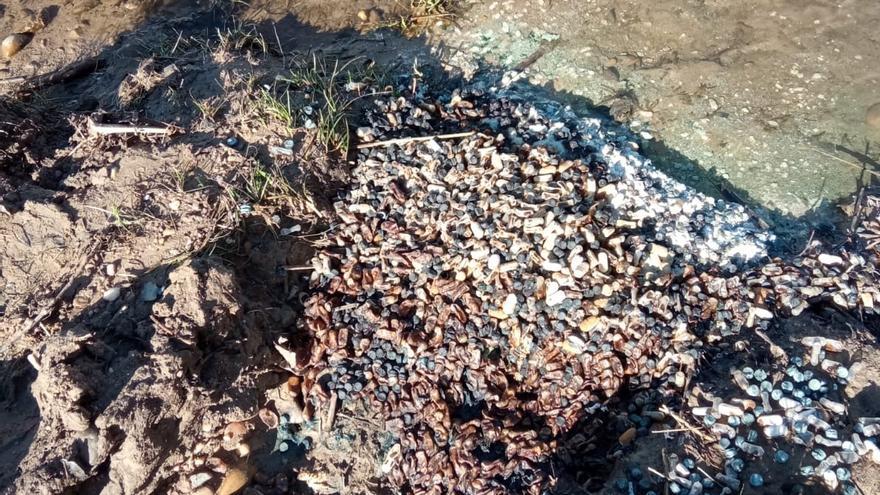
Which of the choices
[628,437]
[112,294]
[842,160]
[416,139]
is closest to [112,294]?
[112,294]

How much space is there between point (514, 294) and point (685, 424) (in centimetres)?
120

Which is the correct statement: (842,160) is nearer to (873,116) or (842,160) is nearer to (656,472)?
(873,116)

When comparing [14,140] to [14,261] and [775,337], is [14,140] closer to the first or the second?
[14,261]

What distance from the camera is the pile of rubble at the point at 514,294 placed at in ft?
11.7

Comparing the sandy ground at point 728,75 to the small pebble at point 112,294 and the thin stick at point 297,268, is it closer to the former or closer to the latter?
the thin stick at point 297,268

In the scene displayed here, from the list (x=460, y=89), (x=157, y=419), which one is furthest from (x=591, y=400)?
(x=460, y=89)

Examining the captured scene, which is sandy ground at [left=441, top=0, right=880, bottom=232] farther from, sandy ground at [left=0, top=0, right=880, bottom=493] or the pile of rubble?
the pile of rubble

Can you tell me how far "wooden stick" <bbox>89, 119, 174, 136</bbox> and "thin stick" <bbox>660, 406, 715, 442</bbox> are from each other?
3.98 metres

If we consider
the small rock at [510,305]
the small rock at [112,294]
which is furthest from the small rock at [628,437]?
the small rock at [112,294]

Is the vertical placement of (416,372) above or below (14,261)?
below

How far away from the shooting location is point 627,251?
3.79 meters

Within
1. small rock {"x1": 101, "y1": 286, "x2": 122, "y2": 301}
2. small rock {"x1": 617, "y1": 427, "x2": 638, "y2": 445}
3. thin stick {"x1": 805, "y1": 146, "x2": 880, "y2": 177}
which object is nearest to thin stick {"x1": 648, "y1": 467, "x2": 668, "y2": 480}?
small rock {"x1": 617, "y1": 427, "x2": 638, "y2": 445}

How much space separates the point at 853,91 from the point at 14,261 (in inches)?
255

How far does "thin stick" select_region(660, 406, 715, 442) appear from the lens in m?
3.18
